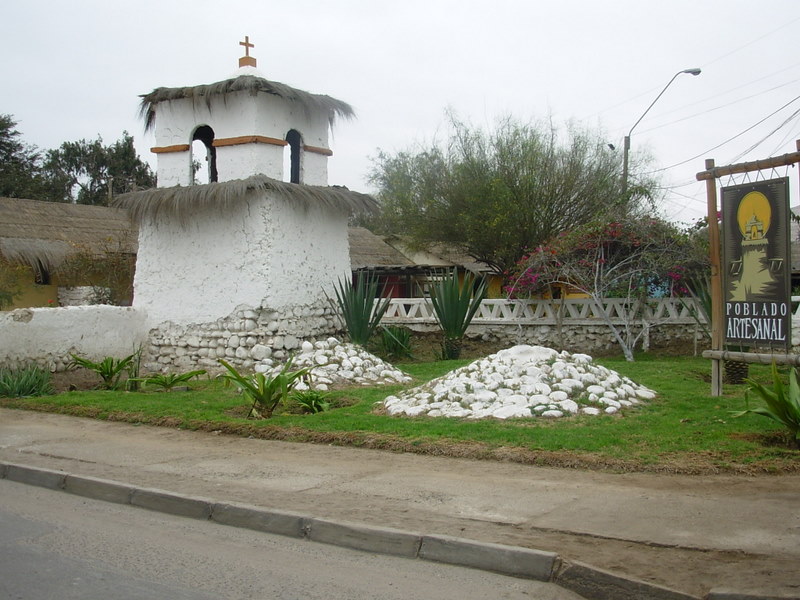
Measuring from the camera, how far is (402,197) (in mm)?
27844

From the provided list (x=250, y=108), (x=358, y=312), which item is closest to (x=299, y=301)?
(x=358, y=312)

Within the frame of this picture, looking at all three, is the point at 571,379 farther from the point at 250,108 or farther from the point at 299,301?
the point at 250,108

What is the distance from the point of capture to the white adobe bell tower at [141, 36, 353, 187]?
619 inches

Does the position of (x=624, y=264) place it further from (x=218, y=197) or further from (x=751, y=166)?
(x=218, y=197)

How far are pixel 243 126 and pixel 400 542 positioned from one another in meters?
11.8

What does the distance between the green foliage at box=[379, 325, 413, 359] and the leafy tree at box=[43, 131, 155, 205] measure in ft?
99.2

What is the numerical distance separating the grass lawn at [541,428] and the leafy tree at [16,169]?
2860 cm

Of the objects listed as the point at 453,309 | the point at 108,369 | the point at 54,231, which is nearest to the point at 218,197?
the point at 108,369

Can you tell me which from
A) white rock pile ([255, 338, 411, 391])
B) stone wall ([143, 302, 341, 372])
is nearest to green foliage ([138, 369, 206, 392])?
white rock pile ([255, 338, 411, 391])

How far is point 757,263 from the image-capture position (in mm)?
9570

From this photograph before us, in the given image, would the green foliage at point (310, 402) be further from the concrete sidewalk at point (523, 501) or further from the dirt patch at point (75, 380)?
the dirt patch at point (75, 380)

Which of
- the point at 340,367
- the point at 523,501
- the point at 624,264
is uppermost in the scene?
the point at 624,264

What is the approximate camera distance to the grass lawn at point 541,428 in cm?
759

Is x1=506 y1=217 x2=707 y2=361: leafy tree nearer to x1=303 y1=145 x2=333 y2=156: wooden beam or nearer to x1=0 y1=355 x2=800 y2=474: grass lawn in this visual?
x1=0 y1=355 x2=800 y2=474: grass lawn
